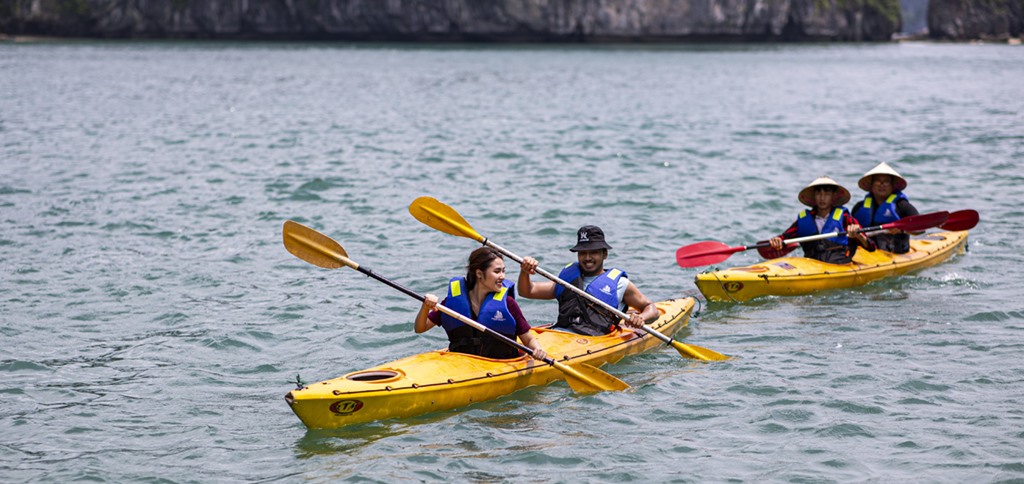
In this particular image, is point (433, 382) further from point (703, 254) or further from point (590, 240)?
point (703, 254)

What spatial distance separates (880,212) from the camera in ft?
48.9

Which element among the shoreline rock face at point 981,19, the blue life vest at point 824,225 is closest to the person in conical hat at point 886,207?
the blue life vest at point 824,225

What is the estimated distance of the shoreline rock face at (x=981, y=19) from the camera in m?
110

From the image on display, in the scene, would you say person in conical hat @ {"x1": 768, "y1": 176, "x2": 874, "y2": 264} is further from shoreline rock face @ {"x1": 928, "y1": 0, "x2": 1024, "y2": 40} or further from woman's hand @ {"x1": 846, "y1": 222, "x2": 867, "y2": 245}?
shoreline rock face @ {"x1": 928, "y1": 0, "x2": 1024, "y2": 40}

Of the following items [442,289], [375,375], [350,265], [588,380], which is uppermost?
[350,265]

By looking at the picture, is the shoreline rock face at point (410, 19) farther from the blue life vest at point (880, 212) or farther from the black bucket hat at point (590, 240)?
the black bucket hat at point (590, 240)

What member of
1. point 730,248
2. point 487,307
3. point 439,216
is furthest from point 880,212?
point 487,307

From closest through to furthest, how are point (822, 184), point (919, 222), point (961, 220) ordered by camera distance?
point (822, 184) < point (919, 222) < point (961, 220)

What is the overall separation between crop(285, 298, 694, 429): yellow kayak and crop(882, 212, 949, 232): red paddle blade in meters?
5.27

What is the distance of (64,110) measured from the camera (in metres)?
34.9

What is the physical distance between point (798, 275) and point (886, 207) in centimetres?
217

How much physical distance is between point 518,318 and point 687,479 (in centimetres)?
228

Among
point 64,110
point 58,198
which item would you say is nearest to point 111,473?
point 58,198

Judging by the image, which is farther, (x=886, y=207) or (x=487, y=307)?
(x=886, y=207)
